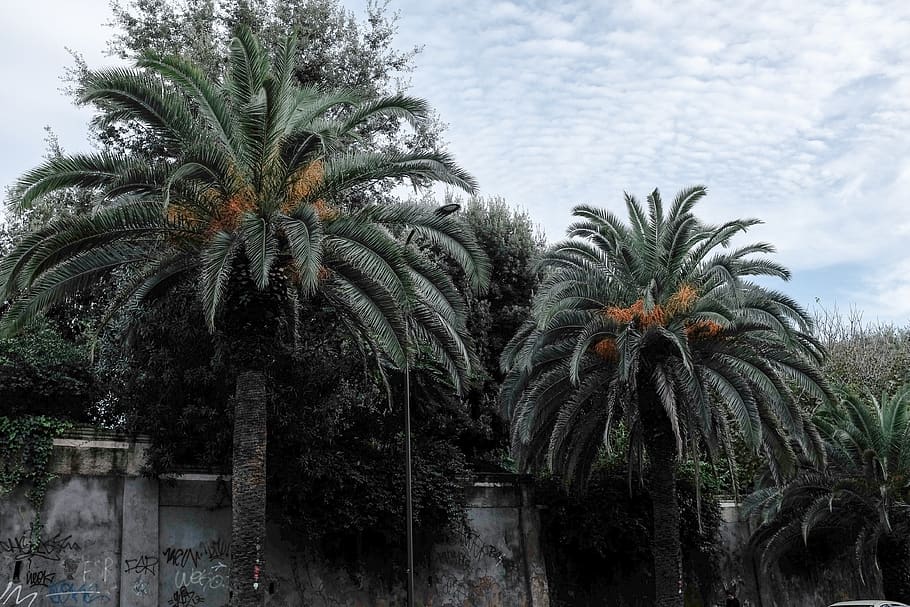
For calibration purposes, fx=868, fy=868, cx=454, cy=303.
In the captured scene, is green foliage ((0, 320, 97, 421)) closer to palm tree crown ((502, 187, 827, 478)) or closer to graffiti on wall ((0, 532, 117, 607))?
graffiti on wall ((0, 532, 117, 607))

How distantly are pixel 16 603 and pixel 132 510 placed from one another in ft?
7.82

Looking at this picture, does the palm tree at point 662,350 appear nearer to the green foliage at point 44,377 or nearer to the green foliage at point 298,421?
the green foliage at point 298,421

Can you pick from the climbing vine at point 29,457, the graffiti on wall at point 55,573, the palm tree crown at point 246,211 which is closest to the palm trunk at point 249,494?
the palm tree crown at point 246,211

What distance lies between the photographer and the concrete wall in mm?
14547

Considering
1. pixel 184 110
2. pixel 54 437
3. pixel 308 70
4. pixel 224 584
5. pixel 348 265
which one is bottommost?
pixel 224 584

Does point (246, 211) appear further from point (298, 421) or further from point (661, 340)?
point (661, 340)

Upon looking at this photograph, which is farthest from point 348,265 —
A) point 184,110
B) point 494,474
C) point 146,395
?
point 494,474

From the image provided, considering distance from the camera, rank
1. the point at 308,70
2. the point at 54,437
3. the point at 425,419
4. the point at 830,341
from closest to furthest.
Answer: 1. the point at 54,437
2. the point at 425,419
3. the point at 308,70
4. the point at 830,341

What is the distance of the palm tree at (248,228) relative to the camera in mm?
12672

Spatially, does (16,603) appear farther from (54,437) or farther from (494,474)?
(494,474)

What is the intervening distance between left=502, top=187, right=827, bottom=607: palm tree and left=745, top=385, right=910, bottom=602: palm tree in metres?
2.95

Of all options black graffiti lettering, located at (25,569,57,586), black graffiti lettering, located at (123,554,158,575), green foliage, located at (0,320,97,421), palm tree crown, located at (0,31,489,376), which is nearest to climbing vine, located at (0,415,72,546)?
black graffiti lettering, located at (25,569,57,586)

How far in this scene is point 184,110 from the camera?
44.0ft

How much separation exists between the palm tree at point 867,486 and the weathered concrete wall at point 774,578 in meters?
3.82
